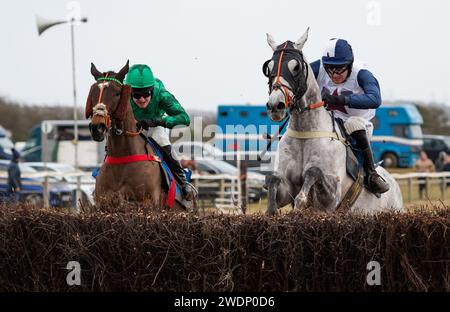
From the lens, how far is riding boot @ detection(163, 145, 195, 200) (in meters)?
Result: 8.96

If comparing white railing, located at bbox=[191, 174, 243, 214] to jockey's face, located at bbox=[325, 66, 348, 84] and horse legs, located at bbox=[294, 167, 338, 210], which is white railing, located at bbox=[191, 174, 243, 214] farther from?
horse legs, located at bbox=[294, 167, 338, 210]

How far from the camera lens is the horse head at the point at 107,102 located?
7848 mm

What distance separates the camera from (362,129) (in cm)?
820

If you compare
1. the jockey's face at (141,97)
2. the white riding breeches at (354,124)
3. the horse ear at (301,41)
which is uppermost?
the horse ear at (301,41)

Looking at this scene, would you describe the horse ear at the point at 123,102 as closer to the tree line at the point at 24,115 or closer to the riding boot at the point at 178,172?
the riding boot at the point at 178,172

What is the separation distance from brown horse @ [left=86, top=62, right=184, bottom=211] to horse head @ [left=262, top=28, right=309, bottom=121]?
137 centimetres

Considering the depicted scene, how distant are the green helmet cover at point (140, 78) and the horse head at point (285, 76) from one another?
1.37 metres

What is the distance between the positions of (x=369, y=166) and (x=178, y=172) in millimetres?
1869

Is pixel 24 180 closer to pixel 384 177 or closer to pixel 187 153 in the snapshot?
pixel 187 153

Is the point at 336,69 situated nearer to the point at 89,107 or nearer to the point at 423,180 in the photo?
the point at 89,107

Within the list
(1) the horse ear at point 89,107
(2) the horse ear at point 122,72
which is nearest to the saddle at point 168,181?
(2) the horse ear at point 122,72

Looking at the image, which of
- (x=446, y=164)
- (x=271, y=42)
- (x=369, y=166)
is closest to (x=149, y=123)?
(x=271, y=42)
